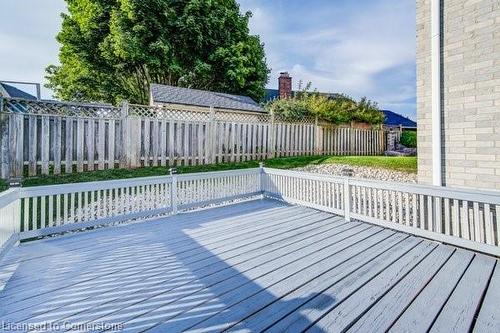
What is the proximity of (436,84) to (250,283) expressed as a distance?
3.51m

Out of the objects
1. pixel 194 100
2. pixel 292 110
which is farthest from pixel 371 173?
pixel 194 100

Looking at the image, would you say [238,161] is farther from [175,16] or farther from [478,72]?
[175,16]

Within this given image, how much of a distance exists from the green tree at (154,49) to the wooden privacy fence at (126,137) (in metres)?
7.48

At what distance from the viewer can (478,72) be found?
332cm

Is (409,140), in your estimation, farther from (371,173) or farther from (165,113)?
(165,113)

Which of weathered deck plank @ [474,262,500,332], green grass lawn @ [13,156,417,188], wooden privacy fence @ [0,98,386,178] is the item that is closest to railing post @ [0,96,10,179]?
wooden privacy fence @ [0,98,386,178]

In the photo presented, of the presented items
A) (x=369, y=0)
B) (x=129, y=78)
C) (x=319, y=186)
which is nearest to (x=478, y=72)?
(x=319, y=186)

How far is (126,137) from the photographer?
265 inches

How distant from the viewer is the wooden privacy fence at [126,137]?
18.4ft

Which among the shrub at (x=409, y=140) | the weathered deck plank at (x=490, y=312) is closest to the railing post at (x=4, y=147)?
the weathered deck plank at (x=490, y=312)

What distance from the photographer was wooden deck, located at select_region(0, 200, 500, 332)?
75.7 inches

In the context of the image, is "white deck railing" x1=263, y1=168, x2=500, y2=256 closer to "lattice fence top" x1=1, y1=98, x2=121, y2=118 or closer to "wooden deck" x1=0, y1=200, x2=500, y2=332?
"wooden deck" x1=0, y1=200, x2=500, y2=332

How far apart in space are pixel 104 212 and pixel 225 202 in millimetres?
2418

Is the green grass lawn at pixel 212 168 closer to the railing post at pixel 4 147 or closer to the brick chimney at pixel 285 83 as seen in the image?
the railing post at pixel 4 147
